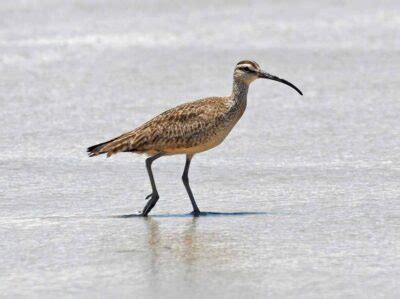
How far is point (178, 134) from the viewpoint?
10.2 meters

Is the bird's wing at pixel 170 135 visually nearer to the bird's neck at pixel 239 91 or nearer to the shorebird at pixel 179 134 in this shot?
the shorebird at pixel 179 134

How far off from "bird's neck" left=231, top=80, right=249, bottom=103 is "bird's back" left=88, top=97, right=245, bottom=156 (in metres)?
0.26

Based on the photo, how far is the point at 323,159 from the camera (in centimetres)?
1170

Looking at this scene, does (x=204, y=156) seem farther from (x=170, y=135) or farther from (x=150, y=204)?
(x=150, y=204)

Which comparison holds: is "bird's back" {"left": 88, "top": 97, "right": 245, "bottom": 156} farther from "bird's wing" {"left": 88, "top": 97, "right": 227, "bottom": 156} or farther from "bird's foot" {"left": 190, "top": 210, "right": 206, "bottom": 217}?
"bird's foot" {"left": 190, "top": 210, "right": 206, "bottom": 217}

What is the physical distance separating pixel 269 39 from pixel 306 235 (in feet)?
30.5

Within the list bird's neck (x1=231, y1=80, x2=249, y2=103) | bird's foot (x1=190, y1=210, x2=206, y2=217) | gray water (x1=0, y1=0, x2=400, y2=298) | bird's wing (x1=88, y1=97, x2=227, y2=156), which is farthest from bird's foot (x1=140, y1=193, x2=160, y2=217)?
bird's neck (x1=231, y1=80, x2=249, y2=103)

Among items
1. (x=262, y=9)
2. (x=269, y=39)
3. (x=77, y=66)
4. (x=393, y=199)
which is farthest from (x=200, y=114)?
(x=262, y=9)

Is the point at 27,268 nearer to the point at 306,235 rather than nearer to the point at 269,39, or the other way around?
the point at 306,235

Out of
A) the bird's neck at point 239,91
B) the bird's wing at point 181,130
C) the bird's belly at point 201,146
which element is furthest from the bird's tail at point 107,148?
the bird's neck at point 239,91

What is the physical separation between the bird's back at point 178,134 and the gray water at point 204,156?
17.7 inches

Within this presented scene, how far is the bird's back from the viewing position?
1022cm

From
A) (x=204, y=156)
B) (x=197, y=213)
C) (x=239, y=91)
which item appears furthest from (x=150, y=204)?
(x=204, y=156)

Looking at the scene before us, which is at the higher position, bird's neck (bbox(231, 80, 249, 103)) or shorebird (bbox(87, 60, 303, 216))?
bird's neck (bbox(231, 80, 249, 103))
